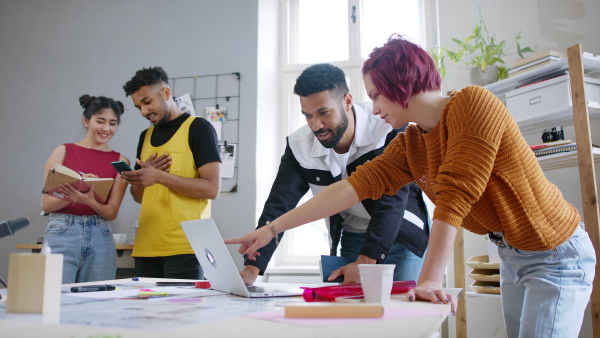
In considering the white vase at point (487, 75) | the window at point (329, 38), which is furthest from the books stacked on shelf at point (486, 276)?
the window at point (329, 38)

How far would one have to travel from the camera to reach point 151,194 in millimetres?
2051

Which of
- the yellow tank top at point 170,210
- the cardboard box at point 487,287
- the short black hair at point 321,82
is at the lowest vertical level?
the cardboard box at point 487,287

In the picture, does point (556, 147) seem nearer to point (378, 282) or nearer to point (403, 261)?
point (403, 261)

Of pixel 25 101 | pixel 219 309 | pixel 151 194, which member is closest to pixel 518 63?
pixel 151 194

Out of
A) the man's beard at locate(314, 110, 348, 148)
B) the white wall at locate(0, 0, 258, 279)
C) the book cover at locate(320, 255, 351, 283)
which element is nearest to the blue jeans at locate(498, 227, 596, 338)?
the book cover at locate(320, 255, 351, 283)

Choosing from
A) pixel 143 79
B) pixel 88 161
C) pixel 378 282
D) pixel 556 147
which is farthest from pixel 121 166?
pixel 556 147

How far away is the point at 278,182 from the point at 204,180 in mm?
339

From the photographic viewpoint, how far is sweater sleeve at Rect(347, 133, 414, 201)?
137 cm

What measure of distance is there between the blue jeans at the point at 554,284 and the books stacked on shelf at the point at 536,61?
1573 mm

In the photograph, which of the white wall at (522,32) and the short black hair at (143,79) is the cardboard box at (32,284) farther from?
the white wall at (522,32)

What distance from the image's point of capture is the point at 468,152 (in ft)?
3.40

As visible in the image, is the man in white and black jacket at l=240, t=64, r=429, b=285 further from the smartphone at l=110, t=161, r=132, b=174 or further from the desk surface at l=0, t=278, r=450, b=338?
the desk surface at l=0, t=278, r=450, b=338

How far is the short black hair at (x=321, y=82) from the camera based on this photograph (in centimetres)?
173

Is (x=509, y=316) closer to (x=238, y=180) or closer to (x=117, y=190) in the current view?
(x=117, y=190)
